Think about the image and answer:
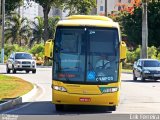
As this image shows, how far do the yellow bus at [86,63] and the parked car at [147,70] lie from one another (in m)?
20.1

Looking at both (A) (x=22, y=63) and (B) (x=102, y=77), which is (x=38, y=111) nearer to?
(B) (x=102, y=77)

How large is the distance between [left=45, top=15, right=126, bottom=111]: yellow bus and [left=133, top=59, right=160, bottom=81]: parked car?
2011 cm

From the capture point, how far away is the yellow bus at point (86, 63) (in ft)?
59.3

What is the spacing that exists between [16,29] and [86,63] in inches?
3116

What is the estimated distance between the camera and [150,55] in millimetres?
63688

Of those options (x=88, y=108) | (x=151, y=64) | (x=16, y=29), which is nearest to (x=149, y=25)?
(x=151, y=64)

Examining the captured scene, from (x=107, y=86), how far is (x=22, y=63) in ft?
95.3

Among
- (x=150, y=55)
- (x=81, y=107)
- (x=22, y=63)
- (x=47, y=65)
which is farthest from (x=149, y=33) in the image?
(x=81, y=107)

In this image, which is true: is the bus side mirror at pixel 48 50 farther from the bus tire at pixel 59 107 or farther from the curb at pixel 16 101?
the curb at pixel 16 101

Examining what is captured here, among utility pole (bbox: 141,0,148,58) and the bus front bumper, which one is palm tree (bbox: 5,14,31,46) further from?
the bus front bumper

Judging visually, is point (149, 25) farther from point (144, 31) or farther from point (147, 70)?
point (147, 70)

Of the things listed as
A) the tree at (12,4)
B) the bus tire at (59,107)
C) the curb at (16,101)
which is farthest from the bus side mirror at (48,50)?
the tree at (12,4)

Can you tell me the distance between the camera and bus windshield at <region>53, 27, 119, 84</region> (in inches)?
720

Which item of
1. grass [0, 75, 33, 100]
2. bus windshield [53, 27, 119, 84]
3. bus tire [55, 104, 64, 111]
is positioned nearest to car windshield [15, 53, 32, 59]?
grass [0, 75, 33, 100]
